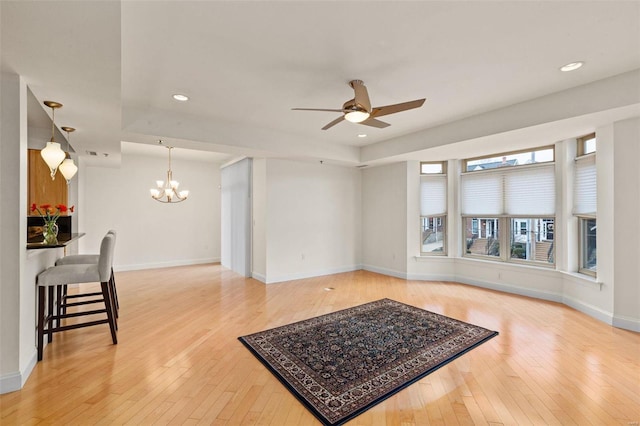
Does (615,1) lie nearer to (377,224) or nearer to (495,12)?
(495,12)

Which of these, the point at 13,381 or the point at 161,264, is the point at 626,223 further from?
the point at 161,264

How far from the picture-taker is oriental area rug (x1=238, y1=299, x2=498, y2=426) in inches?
89.9

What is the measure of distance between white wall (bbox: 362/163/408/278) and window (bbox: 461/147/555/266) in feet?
4.11

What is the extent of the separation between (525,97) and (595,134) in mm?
1232

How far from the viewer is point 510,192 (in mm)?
5297

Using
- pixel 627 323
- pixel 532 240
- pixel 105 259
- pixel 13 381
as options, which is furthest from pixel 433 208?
pixel 13 381

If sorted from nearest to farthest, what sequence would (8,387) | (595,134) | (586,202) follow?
1. (8,387)
2. (595,134)
3. (586,202)

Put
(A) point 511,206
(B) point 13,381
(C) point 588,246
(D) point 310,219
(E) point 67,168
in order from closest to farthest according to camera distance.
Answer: (B) point 13,381, (E) point 67,168, (C) point 588,246, (A) point 511,206, (D) point 310,219

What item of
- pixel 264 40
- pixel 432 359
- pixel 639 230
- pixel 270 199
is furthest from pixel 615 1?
A: pixel 270 199

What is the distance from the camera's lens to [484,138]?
14.1 ft

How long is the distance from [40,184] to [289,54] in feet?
14.1

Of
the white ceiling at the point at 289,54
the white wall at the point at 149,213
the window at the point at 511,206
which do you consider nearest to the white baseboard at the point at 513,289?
the window at the point at 511,206

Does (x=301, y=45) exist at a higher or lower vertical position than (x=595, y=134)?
higher

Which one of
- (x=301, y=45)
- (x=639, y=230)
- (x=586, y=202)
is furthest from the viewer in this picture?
(x=586, y=202)
